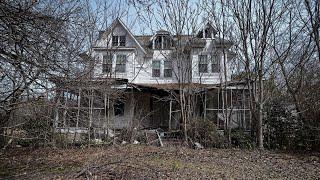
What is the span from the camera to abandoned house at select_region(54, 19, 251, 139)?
1808 cm

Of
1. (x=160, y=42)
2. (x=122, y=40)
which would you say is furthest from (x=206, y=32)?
(x=122, y=40)

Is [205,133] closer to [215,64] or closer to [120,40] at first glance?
[215,64]

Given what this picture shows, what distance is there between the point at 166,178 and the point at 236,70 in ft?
48.7

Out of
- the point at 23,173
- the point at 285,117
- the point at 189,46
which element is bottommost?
the point at 23,173

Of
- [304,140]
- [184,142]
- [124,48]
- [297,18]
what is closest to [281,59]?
[297,18]

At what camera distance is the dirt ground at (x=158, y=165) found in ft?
27.1

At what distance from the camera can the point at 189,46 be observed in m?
18.4

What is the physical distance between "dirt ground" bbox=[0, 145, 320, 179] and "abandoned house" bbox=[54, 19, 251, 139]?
4006 mm

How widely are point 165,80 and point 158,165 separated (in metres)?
14.6

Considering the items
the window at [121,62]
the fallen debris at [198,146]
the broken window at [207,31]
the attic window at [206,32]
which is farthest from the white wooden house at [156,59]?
the fallen debris at [198,146]

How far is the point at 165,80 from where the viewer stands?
2383 centimetres

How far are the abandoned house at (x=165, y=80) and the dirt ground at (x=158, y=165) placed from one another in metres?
4.01

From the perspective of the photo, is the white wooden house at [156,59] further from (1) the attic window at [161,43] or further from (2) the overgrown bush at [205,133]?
(2) the overgrown bush at [205,133]

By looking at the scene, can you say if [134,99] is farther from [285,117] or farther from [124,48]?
[285,117]
